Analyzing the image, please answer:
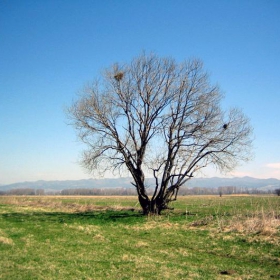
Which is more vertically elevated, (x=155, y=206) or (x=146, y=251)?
(x=155, y=206)

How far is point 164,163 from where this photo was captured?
89.4 ft

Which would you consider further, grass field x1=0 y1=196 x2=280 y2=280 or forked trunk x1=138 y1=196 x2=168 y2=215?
forked trunk x1=138 y1=196 x2=168 y2=215

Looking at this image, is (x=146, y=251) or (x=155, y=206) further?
(x=155, y=206)

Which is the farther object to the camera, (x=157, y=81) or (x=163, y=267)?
(x=157, y=81)

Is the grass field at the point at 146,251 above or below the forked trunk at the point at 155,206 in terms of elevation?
below

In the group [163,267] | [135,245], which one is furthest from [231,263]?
[135,245]

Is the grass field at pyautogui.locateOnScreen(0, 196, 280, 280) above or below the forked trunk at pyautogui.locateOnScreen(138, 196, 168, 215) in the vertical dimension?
below

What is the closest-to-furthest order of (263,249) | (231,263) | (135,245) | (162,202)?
1. (231,263)
2. (263,249)
3. (135,245)
4. (162,202)

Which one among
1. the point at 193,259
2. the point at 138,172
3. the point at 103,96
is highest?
the point at 103,96

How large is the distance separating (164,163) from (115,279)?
1847 cm

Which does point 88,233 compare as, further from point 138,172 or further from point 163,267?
point 138,172

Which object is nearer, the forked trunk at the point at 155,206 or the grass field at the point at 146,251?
the grass field at the point at 146,251

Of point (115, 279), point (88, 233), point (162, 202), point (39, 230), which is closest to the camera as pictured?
point (115, 279)

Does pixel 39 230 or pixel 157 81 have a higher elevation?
pixel 157 81
